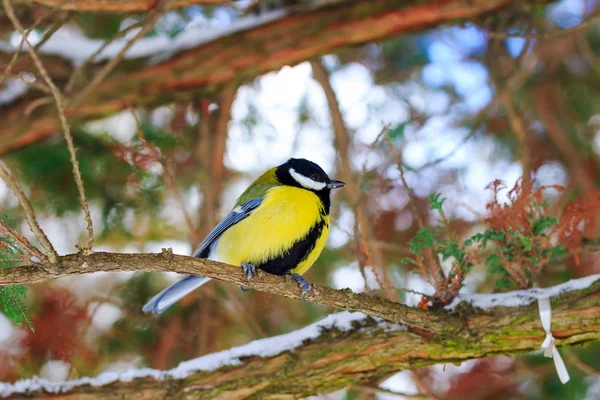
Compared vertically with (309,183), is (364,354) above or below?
below

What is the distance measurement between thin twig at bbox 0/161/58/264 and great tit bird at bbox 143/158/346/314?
0.96 metres

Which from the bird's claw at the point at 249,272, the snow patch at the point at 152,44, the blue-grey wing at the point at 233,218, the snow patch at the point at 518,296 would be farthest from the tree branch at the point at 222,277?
the snow patch at the point at 152,44

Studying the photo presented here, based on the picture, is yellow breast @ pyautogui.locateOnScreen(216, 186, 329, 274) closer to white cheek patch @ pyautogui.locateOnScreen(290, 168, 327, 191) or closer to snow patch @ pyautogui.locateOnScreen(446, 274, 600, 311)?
white cheek patch @ pyautogui.locateOnScreen(290, 168, 327, 191)

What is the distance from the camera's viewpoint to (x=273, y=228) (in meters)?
3.02

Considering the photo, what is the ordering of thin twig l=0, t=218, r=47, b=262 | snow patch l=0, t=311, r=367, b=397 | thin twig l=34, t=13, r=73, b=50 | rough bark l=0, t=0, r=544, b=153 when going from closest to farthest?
1. thin twig l=0, t=218, r=47, b=262
2. snow patch l=0, t=311, r=367, b=397
3. thin twig l=34, t=13, r=73, b=50
4. rough bark l=0, t=0, r=544, b=153

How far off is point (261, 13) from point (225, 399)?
2743mm

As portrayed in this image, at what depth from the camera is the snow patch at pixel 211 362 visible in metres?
3.02

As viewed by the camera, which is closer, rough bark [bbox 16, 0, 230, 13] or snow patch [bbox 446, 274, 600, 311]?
snow patch [bbox 446, 274, 600, 311]

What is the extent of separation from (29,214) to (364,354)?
161 centimetres

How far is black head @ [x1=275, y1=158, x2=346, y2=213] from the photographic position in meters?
3.40

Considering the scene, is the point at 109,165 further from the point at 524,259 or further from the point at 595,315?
the point at 595,315

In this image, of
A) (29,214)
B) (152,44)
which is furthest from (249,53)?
(29,214)

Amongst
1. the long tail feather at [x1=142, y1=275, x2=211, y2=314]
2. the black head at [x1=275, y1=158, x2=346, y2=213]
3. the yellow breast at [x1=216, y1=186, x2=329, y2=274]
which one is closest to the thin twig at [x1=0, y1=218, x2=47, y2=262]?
the yellow breast at [x1=216, y1=186, x2=329, y2=274]

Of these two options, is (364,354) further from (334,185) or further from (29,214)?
(29,214)
